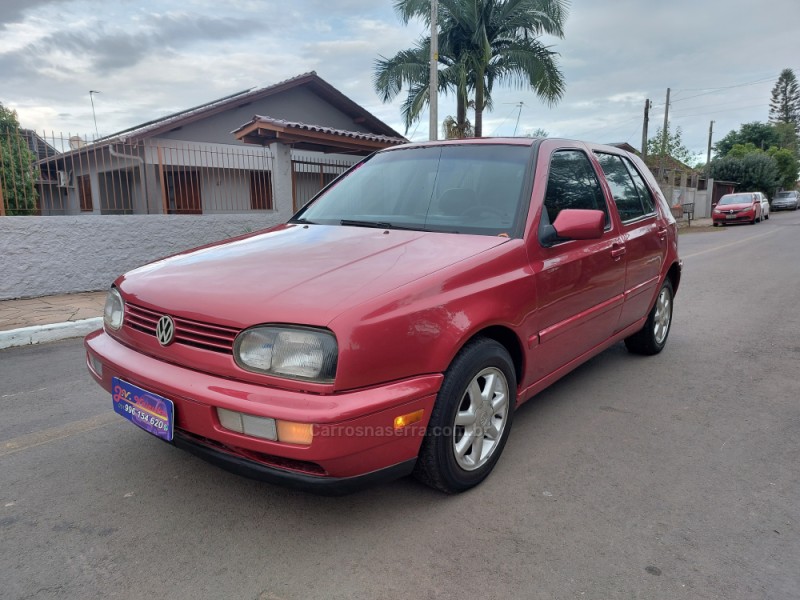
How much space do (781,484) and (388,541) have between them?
199 cm

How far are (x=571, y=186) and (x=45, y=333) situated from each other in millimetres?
5094

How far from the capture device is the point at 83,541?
2264mm

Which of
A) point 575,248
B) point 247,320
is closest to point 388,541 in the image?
point 247,320

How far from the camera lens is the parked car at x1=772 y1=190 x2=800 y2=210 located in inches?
1644

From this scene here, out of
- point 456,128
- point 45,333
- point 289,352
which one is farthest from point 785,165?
point 289,352

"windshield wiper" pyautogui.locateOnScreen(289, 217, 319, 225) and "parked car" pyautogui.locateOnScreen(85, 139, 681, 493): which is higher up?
"windshield wiper" pyautogui.locateOnScreen(289, 217, 319, 225)

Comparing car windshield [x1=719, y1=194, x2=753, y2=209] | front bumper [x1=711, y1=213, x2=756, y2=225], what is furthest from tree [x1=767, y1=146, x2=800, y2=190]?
front bumper [x1=711, y1=213, x2=756, y2=225]

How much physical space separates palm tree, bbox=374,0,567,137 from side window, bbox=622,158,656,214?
1245 centimetres

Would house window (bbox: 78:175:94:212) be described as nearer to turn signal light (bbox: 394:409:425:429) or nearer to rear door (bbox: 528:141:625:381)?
rear door (bbox: 528:141:625:381)

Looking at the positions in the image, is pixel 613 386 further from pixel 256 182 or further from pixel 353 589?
pixel 256 182

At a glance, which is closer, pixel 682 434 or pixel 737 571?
pixel 737 571

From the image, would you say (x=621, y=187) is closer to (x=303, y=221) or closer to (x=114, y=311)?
(x=303, y=221)

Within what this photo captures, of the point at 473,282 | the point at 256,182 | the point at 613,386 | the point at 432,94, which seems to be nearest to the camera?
the point at 473,282

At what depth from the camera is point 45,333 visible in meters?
5.49
